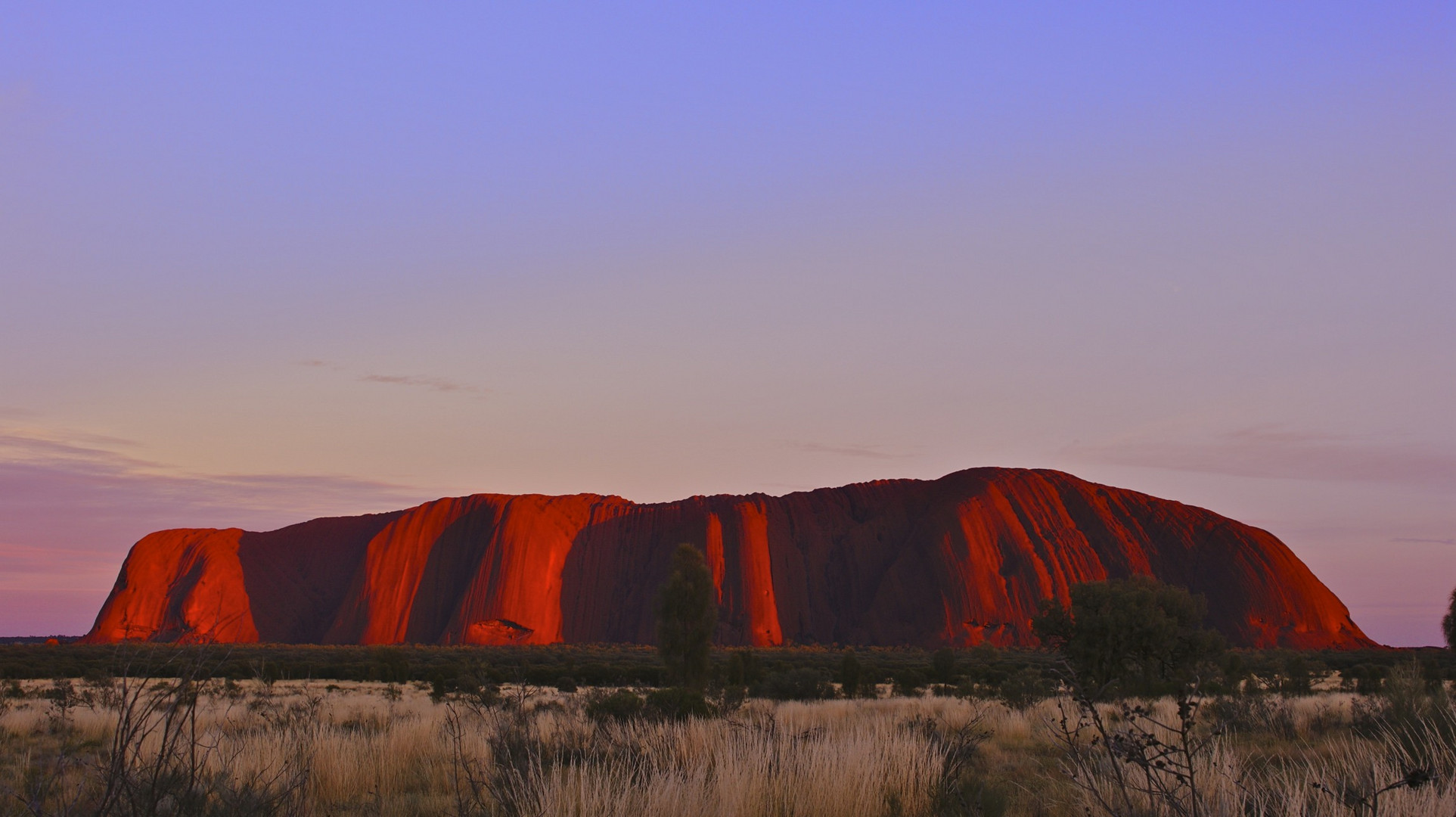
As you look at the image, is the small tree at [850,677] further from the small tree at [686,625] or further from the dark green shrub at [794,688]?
the small tree at [686,625]

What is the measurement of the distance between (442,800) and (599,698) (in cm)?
416

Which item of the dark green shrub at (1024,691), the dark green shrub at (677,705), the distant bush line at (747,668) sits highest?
the dark green shrub at (677,705)

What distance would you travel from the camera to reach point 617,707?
1128cm

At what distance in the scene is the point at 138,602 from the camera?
317ft

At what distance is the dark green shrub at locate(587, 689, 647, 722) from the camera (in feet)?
35.8

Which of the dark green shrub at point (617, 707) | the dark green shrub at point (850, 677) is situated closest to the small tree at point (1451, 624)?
the dark green shrub at point (850, 677)

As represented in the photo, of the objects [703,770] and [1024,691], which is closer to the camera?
[703,770]

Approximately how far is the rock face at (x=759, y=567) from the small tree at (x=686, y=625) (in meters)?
53.1

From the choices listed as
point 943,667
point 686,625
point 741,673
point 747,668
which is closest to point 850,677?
point 741,673

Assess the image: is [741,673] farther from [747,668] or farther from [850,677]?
[747,668]

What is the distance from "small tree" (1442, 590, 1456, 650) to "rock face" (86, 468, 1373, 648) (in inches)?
1376

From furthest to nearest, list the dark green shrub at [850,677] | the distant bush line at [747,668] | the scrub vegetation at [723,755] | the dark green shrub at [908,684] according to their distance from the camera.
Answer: the dark green shrub at [908,684] → the dark green shrub at [850,677] → the distant bush line at [747,668] → the scrub vegetation at [723,755]

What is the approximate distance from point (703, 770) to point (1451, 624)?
54.9m

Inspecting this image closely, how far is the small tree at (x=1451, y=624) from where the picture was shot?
45.5 metres
